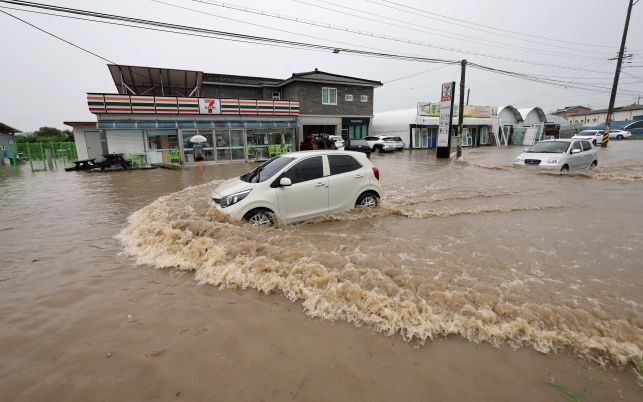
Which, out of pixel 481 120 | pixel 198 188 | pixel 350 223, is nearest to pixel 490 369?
pixel 350 223

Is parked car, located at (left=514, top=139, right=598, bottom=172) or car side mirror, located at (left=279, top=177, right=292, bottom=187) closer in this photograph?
car side mirror, located at (left=279, top=177, right=292, bottom=187)

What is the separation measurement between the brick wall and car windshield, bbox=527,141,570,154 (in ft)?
57.3

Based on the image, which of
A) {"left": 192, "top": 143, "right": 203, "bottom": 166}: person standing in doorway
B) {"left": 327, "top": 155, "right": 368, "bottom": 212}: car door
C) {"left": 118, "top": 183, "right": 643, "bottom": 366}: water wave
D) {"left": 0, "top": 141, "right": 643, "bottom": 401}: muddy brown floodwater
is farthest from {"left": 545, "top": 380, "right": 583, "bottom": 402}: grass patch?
{"left": 192, "top": 143, "right": 203, "bottom": 166}: person standing in doorway

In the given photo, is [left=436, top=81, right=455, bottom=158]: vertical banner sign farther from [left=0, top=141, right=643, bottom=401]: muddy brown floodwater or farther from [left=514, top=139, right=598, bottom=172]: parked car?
[left=0, top=141, right=643, bottom=401]: muddy brown floodwater

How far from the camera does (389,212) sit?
712 centimetres

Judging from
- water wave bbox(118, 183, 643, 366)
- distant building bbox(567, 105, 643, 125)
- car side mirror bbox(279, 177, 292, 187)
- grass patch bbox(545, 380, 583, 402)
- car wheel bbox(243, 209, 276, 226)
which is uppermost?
distant building bbox(567, 105, 643, 125)

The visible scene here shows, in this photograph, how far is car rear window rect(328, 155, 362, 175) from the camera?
6602mm

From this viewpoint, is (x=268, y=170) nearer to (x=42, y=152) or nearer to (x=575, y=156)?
(x=575, y=156)

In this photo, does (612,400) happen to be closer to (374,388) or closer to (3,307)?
(374,388)

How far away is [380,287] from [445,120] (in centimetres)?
2071

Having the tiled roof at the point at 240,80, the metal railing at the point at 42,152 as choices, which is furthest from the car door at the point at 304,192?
the metal railing at the point at 42,152

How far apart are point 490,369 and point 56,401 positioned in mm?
3326

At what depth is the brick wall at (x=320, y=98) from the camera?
26312 millimetres

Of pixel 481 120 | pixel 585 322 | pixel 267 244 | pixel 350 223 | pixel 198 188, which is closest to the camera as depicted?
pixel 585 322
